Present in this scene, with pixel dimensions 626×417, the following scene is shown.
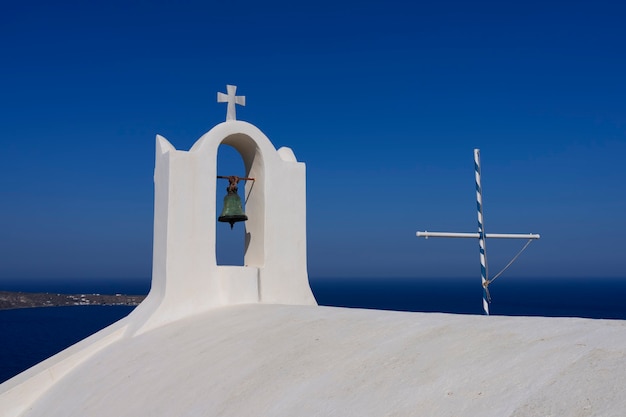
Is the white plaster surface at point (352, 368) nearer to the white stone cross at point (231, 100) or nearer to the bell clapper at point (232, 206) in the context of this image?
the bell clapper at point (232, 206)

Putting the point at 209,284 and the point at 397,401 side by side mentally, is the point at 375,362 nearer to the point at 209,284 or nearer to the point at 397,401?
the point at 397,401

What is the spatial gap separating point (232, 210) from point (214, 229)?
2.34 ft

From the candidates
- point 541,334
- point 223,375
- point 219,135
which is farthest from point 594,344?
point 219,135

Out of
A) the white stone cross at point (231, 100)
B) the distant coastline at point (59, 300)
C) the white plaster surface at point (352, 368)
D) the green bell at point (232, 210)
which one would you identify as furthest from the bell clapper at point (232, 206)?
the distant coastline at point (59, 300)

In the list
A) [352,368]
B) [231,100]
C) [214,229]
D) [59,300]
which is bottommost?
[59,300]

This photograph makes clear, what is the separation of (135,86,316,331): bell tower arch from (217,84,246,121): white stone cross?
2cm

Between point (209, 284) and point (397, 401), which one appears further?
point (209, 284)

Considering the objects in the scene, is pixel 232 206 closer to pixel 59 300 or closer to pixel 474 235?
pixel 474 235

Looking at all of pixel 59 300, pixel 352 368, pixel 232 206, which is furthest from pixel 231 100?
pixel 59 300

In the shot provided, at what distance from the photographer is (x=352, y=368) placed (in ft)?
18.6

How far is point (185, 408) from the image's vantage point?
20.3ft

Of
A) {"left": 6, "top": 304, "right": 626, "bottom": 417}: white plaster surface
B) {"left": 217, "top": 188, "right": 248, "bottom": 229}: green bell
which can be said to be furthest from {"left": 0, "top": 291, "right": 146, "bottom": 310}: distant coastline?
{"left": 6, "top": 304, "right": 626, "bottom": 417}: white plaster surface

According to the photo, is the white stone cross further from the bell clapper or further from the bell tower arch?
the bell clapper

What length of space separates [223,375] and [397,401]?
2.31m
